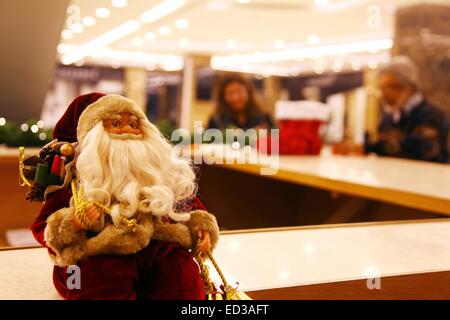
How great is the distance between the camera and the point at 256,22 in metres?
8.21

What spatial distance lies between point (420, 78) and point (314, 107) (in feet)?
7.18

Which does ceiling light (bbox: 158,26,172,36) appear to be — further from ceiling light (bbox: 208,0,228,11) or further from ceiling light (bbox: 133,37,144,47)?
ceiling light (bbox: 208,0,228,11)

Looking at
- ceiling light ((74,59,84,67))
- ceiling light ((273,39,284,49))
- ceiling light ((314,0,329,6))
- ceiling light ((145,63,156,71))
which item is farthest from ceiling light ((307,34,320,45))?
ceiling light ((74,59,84,67))

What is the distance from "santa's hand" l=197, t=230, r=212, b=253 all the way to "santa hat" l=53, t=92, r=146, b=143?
0.20 meters

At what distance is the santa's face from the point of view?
2.47 ft

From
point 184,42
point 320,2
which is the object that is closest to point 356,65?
point 184,42

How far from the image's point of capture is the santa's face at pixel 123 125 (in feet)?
2.47

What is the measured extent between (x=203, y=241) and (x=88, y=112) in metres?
0.25

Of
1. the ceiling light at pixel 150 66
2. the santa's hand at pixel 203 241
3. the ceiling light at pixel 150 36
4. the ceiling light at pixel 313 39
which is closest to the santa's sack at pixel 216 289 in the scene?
the santa's hand at pixel 203 241

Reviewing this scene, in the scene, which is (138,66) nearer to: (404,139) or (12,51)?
(12,51)

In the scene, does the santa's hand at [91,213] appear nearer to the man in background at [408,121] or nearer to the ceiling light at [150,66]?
the man in background at [408,121]

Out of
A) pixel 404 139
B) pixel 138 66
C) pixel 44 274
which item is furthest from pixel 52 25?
pixel 138 66

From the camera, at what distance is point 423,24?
4.63 metres

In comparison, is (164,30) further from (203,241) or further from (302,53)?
(203,241)
